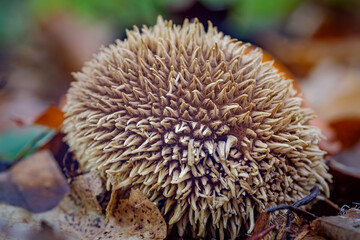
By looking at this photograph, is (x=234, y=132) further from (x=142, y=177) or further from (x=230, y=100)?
(x=142, y=177)

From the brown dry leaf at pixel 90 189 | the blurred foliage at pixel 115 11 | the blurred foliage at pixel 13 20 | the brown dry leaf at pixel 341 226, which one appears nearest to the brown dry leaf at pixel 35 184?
the brown dry leaf at pixel 90 189

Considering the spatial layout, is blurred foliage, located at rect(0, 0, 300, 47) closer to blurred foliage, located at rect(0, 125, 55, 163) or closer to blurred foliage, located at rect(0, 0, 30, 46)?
blurred foliage, located at rect(0, 0, 30, 46)

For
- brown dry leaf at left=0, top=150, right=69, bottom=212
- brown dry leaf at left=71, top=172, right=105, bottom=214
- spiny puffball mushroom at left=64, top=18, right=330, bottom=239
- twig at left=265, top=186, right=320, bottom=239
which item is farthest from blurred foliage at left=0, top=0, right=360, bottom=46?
twig at left=265, top=186, right=320, bottom=239

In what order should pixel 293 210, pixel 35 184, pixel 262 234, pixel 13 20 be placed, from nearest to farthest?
1. pixel 262 234
2. pixel 293 210
3. pixel 35 184
4. pixel 13 20

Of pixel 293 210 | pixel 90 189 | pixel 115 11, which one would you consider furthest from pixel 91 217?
pixel 115 11

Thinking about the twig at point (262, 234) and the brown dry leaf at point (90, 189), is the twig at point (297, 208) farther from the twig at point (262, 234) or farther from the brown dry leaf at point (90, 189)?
the brown dry leaf at point (90, 189)

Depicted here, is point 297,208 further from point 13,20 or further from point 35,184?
point 13,20

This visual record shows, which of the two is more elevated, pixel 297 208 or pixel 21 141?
pixel 21 141
